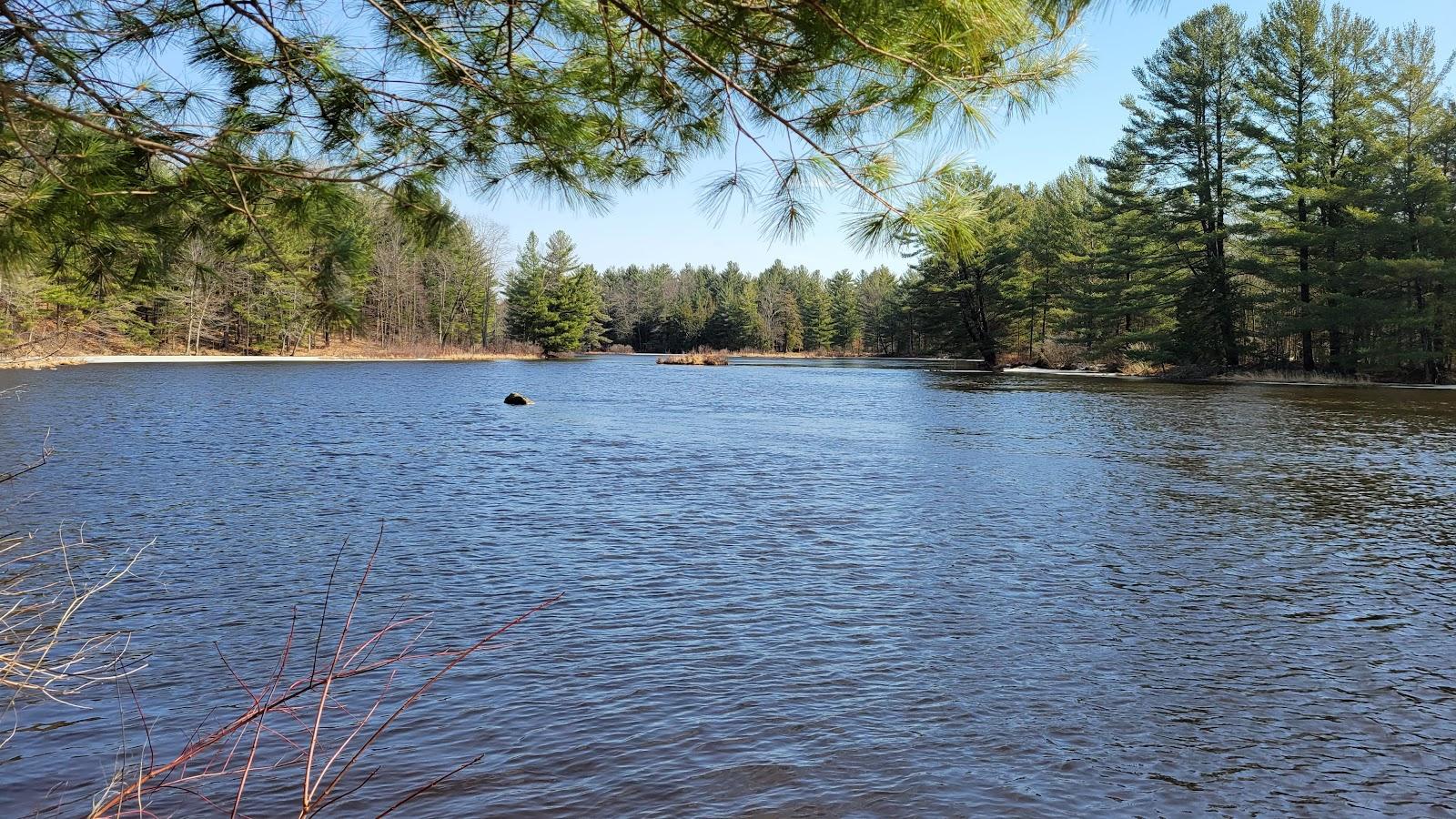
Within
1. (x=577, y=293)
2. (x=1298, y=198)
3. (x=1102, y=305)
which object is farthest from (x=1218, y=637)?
(x=577, y=293)

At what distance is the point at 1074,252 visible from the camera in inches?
2404

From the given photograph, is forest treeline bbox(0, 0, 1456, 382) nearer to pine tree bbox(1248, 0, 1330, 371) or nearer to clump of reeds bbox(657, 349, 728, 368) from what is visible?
pine tree bbox(1248, 0, 1330, 371)

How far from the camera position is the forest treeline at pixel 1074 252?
5285mm

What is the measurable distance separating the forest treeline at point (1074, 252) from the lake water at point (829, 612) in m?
2.58

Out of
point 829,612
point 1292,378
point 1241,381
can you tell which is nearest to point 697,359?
point 1241,381

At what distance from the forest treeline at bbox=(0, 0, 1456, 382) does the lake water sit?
258cm

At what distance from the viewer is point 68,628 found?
6844mm

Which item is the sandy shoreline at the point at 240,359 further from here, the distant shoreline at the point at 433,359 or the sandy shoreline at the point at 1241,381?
the sandy shoreline at the point at 1241,381

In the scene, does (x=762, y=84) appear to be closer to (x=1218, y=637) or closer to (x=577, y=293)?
(x=1218, y=637)

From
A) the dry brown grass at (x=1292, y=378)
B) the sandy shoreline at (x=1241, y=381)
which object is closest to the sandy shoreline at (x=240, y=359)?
the sandy shoreline at (x=1241, y=381)

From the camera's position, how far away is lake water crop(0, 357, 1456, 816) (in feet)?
15.6

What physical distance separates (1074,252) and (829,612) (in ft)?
197

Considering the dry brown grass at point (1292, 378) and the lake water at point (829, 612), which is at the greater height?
the dry brown grass at point (1292, 378)

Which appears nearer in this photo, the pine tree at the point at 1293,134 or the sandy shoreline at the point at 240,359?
the pine tree at the point at 1293,134
